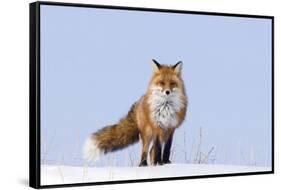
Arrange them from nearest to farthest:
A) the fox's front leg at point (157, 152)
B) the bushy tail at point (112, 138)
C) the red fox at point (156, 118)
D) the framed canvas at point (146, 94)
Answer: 1. the framed canvas at point (146, 94)
2. the bushy tail at point (112, 138)
3. the red fox at point (156, 118)
4. the fox's front leg at point (157, 152)

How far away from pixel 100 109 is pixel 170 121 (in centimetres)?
59

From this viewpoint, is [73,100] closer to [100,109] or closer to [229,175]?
[100,109]

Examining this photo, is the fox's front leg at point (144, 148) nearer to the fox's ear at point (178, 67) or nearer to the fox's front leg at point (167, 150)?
the fox's front leg at point (167, 150)

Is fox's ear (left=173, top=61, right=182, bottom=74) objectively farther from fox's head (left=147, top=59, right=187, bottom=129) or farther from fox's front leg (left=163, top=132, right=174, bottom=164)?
fox's front leg (left=163, top=132, right=174, bottom=164)

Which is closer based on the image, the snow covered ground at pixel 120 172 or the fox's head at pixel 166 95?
the snow covered ground at pixel 120 172

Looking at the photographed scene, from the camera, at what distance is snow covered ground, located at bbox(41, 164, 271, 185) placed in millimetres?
5152

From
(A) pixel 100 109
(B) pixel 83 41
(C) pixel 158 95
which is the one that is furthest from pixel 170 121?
(B) pixel 83 41

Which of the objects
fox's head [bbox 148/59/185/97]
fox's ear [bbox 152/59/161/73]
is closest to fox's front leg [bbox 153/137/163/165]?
fox's head [bbox 148/59/185/97]

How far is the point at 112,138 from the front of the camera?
541 cm

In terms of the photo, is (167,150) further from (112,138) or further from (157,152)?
(112,138)

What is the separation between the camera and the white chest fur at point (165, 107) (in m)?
5.54

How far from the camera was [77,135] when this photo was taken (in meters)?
5.24

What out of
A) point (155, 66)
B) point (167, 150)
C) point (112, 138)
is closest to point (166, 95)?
point (155, 66)

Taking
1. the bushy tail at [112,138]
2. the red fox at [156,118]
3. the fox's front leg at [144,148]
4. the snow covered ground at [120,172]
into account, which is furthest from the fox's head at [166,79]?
the snow covered ground at [120,172]
